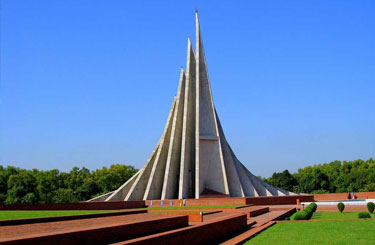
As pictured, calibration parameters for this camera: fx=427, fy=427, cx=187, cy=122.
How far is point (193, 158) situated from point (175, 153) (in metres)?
1.28

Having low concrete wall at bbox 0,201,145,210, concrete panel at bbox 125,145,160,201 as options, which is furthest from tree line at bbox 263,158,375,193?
low concrete wall at bbox 0,201,145,210

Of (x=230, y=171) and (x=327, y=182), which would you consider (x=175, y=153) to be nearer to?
(x=230, y=171)

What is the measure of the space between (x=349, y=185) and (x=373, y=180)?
2.38 metres

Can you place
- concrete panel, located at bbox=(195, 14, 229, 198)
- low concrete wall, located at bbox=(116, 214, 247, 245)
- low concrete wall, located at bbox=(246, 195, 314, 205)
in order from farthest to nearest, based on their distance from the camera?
concrete panel, located at bbox=(195, 14, 229, 198) < low concrete wall, located at bbox=(246, 195, 314, 205) < low concrete wall, located at bbox=(116, 214, 247, 245)

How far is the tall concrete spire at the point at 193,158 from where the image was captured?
25188mm

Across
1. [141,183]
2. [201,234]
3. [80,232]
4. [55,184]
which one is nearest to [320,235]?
[201,234]

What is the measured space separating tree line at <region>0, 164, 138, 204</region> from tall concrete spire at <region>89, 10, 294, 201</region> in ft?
27.1

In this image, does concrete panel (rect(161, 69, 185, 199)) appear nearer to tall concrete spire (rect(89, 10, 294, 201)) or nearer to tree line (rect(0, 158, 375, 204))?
tall concrete spire (rect(89, 10, 294, 201))

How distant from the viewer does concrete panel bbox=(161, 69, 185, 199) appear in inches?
980

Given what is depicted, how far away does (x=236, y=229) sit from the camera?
34.1 ft

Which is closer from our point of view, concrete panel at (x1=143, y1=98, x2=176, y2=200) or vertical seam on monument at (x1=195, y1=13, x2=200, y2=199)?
vertical seam on monument at (x1=195, y1=13, x2=200, y2=199)

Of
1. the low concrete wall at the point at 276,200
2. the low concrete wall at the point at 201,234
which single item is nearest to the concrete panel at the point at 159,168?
the low concrete wall at the point at 276,200

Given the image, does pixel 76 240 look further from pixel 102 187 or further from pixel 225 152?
pixel 102 187

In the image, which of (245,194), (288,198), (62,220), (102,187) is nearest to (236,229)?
(62,220)
